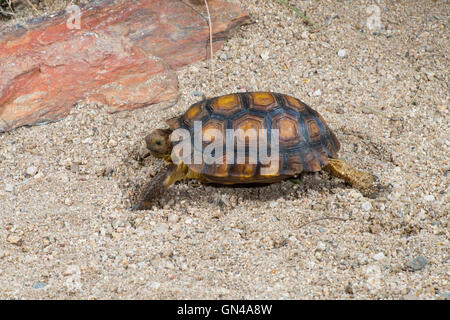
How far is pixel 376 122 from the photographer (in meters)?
4.00

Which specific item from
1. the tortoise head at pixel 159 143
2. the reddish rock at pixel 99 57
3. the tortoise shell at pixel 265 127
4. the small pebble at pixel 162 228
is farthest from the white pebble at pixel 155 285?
the reddish rock at pixel 99 57

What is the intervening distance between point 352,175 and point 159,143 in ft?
4.69

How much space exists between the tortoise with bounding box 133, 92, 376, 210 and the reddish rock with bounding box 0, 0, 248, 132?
0.86 m

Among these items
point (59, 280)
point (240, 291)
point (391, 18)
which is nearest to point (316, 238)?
point (240, 291)

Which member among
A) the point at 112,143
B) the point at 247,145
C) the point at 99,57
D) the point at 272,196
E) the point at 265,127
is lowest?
the point at 272,196

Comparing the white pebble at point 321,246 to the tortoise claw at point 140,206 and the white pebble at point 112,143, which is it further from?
the white pebble at point 112,143

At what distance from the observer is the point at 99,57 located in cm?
395

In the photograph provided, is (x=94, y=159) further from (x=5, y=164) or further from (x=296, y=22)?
(x=296, y=22)

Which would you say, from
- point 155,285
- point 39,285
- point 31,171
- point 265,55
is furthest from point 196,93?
point 39,285

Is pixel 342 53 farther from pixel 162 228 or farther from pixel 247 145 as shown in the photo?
pixel 162 228

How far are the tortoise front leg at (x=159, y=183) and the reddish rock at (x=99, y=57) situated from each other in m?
0.94

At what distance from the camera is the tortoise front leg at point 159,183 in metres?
3.26

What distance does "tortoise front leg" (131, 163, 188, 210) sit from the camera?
10.7ft

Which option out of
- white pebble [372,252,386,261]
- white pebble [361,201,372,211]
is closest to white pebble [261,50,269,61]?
white pebble [361,201,372,211]
